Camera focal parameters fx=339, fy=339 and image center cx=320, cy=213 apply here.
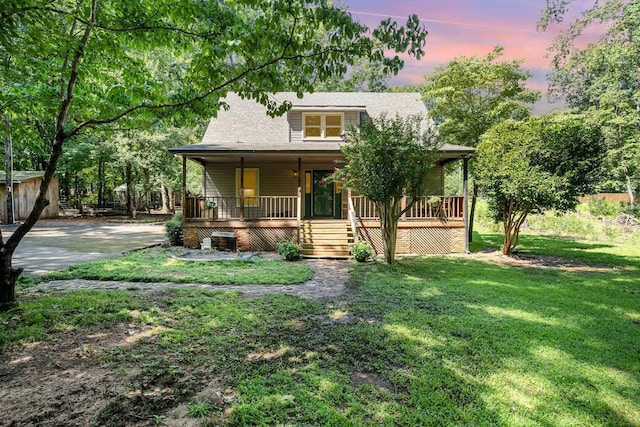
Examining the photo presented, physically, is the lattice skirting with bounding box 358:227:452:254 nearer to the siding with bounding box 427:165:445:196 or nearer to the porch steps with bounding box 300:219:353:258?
the porch steps with bounding box 300:219:353:258

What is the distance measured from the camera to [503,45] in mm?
13625

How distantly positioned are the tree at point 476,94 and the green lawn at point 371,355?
360 inches

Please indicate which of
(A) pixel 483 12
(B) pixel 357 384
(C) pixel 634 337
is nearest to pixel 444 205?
(A) pixel 483 12

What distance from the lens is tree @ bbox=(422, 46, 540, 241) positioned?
1362 centimetres

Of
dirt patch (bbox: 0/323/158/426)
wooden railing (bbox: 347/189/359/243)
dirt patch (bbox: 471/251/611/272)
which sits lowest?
dirt patch (bbox: 471/251/611/272)

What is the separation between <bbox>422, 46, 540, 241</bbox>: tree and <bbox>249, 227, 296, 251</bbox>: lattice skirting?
24.1 feet

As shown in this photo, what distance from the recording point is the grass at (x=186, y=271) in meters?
7.29

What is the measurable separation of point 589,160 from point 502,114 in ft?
17.2

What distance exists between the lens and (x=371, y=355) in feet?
12.3

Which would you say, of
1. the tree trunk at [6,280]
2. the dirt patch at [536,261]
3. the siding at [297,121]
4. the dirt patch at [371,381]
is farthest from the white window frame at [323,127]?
the dirt patch at [371,381]

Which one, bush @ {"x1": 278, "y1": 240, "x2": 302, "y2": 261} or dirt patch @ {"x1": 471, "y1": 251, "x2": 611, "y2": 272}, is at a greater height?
bush @ {"x1": 278, "y1": 240, "x2": 302, "y2": 261}

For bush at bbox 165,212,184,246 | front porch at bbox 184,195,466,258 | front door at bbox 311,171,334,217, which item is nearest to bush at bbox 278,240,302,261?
front porch at bbox 184,195,466,258

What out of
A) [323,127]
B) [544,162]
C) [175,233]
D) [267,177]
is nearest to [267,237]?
[175,233]

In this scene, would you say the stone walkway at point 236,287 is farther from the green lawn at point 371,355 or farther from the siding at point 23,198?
the siding at point 23,198
